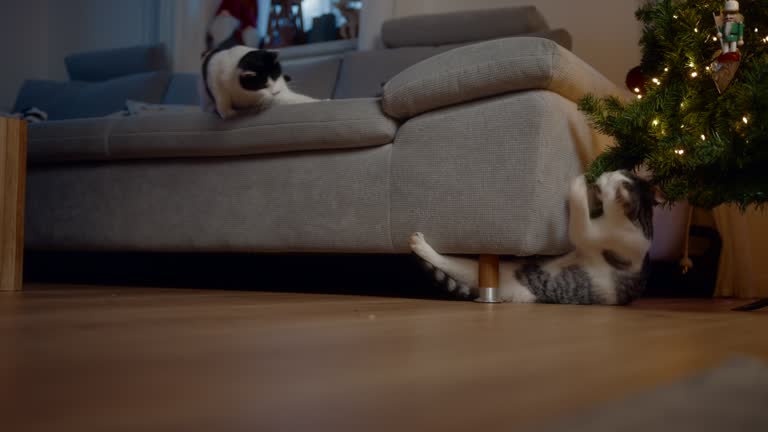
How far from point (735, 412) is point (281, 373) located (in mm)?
301

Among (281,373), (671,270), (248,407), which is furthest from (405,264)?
(248,407)

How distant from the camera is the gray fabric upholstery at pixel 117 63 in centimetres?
352

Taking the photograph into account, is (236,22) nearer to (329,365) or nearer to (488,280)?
(488,280)

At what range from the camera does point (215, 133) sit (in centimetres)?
182

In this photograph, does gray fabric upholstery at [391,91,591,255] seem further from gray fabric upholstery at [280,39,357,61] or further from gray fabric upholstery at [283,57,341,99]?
gray fabric upholstery at [280,39,357,61]

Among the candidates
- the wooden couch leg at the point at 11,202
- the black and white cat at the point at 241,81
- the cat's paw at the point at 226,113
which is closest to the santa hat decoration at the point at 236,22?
the black and white cat at the point at 241,81

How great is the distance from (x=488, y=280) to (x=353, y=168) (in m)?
0.41

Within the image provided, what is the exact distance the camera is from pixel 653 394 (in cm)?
47

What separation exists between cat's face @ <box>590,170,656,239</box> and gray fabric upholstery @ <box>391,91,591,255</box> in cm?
8

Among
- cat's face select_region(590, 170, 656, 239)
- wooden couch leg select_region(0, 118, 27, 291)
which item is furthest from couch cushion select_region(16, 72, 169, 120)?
cat's face select_region(590, 170, 656, 239)

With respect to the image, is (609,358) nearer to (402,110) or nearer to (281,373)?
(281,373)

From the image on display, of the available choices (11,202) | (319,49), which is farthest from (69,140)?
(319,49)

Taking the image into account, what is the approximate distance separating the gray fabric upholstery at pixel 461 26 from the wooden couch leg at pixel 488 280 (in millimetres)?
1380

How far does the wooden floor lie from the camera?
39 cm
